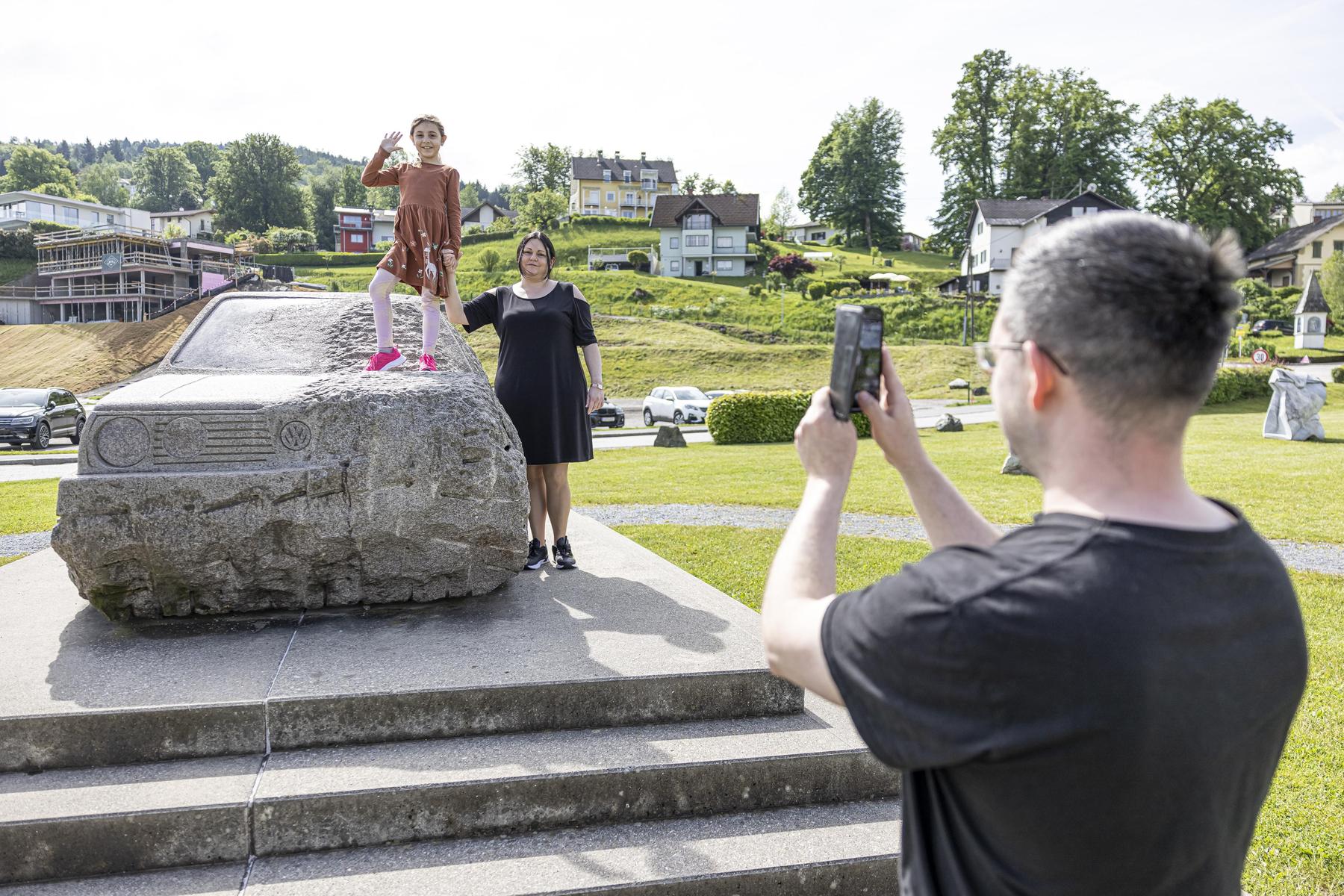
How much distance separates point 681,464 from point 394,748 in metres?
12.2

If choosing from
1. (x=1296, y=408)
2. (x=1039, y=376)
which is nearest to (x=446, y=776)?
(x=1039, y=376)

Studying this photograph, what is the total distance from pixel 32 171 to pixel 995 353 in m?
125

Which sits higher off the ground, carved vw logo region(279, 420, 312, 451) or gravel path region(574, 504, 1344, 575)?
carved vw logo region(279, 420, 312, 451)

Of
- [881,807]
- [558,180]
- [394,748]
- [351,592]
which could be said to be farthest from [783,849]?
[558,180]

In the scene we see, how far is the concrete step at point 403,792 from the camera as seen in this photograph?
9.89 ft

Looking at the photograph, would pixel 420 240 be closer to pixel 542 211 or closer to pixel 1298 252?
pixel 1298 252

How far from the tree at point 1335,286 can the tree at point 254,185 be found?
292ft

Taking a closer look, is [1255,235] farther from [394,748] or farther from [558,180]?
[394,748]

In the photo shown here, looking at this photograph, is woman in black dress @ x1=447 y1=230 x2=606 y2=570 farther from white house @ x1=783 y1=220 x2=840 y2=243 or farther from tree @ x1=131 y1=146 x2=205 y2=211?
tree @ x1=131 y1=146 x2=205 y2=211

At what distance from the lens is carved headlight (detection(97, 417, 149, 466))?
13.5 feet

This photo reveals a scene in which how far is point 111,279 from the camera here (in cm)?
5284

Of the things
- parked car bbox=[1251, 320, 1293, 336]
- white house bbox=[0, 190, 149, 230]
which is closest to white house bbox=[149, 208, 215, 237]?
white house bbox=[0, 190, 149, 230]

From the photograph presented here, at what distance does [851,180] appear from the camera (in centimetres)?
8531

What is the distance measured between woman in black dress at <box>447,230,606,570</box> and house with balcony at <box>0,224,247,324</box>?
5296cm
